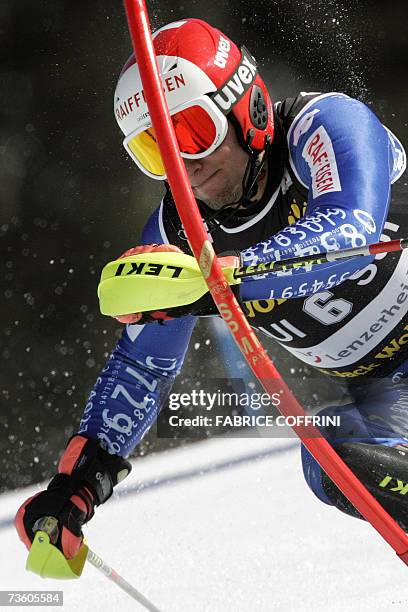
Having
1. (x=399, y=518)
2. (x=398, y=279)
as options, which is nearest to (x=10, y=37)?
(x=398, y=279)

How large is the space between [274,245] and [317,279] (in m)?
0.13

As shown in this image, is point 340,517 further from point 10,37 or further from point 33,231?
point 10,37

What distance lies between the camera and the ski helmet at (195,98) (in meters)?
2.45

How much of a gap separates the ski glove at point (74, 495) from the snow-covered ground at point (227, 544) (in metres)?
0.61

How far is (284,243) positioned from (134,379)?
3.48 feet

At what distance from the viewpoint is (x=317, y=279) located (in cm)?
211

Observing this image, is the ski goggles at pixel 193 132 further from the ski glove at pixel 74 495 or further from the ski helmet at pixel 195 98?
the ski glove at pixel 74 495

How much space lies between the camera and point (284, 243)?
207cm

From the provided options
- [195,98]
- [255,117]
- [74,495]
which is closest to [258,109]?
[255,117]

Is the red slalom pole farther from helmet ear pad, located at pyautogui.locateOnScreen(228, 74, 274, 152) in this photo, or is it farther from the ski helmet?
helmet ear pad, located at pyautogui.locateOnScreen(228, 74, 274, 152)

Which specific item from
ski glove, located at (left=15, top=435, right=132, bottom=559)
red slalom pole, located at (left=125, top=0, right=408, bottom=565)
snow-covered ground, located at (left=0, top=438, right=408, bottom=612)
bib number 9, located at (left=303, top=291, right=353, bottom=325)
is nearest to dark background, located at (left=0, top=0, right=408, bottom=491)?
snow-covered ground, located at (left=0, top=438, right=408, bottom=612)

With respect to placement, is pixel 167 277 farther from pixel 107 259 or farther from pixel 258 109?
pixel 107 259

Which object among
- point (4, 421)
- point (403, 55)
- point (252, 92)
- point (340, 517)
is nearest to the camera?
point (252, 92)

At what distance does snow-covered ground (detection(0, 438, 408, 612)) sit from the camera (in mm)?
3164
